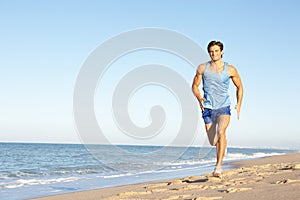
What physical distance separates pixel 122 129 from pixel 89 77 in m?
1.98

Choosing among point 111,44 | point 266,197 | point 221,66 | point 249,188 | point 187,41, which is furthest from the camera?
point 111,44

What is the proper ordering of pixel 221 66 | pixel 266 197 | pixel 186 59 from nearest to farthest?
pixel 266 197, pixel 221 66, pixel 186 59

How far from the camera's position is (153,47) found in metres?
11.2

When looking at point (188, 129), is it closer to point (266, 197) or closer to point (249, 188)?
point (249, 188)

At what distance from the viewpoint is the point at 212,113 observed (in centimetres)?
543

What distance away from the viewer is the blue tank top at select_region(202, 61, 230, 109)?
17.4ft

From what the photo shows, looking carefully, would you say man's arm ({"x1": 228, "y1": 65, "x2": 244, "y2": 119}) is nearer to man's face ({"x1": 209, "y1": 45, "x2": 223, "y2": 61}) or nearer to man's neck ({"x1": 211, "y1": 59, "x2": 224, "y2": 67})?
man's neck ({"x1": 211, "y1": 59, "x2": 224, "y2": 67})

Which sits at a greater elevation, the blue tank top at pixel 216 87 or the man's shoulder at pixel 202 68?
the man's shoulder at pixel 202 68

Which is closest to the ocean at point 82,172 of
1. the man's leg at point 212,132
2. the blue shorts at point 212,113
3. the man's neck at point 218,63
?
the man's leg at point 212,132

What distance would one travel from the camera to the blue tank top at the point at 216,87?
5301 mm

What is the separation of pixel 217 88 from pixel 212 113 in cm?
36

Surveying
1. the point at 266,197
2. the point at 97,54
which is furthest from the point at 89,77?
the point at 266,197

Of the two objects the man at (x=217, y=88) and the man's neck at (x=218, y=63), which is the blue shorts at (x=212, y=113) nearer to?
the man at (x=217, y=88)

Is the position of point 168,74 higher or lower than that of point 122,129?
higher
